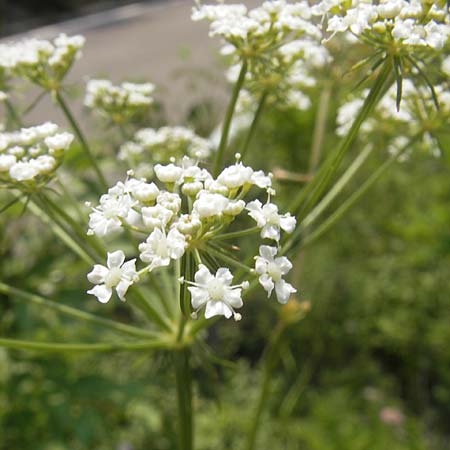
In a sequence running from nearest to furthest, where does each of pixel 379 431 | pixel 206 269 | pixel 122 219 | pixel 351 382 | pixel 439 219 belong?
pixel 206 269, pixel 122 219, pixel 439 219, pixel 379 431, pixel 351 382

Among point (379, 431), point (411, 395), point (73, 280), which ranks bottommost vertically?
point (411, 395)

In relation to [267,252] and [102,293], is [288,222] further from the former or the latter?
[102,293]

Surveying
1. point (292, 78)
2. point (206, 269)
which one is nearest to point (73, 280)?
point (292, 78)

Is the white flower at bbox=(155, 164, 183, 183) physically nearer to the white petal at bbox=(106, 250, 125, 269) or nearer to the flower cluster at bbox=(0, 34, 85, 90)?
the white petal at bbox=(106, 250, 125, 269)

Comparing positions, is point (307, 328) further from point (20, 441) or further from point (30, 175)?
point (30, 175)

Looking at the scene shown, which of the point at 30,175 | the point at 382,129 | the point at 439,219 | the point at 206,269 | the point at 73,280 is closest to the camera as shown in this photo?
the point at 206,269

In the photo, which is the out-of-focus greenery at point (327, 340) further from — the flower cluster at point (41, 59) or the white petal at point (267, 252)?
the white petal at point (267, 252)

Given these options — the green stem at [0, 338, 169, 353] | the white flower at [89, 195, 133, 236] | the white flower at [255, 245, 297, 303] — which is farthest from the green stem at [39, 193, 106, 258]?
the white flower at [255, 245, 297, 303]
